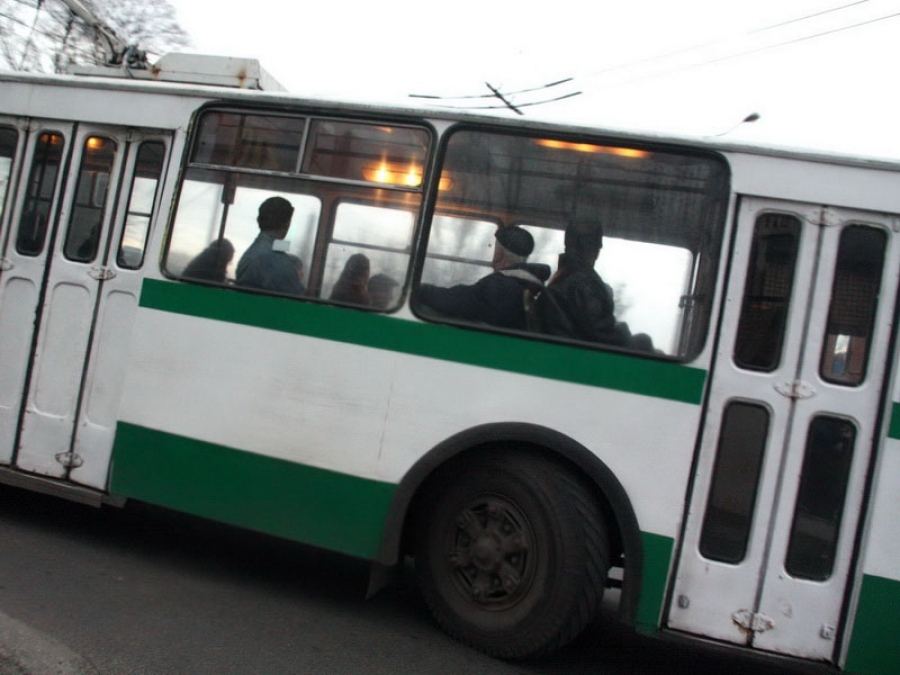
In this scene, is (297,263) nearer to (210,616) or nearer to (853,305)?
(210,616)

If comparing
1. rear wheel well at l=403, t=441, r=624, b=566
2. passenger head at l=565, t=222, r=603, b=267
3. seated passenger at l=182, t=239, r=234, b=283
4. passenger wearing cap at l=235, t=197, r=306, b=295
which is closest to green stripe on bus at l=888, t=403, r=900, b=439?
rear wheel well at l=403, t=441, r=624, b=566

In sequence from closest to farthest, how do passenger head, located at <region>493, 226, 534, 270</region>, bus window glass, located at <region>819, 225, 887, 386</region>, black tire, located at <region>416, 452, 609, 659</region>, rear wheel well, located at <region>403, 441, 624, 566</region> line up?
1. bus window glass, located at <region>819, 225, 887, 386</region>
2. black tire, located at <region>416, 452, 609, 659</region>
3. rear wheel well, located at <region>403, 441, 624, 566</region>
4. passenger head, located at <region>493, 226, 534, 270</region>

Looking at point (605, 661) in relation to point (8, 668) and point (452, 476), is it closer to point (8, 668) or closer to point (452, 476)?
point (452, 476)

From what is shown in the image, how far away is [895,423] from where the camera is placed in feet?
13.1

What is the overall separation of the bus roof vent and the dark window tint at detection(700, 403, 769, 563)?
3429 mm

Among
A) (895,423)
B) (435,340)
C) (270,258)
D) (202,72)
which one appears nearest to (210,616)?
(435,340)

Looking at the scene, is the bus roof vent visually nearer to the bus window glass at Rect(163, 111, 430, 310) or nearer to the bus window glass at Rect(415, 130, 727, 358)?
the bus window glass at Rect(163, 111, 430, 310)

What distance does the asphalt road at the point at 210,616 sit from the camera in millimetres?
3893

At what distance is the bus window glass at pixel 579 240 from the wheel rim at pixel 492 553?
949mm

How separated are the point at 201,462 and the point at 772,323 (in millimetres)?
3102

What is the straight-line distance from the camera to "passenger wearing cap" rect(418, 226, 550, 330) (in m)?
4.52

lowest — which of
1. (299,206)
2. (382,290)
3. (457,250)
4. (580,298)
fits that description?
(382,290)

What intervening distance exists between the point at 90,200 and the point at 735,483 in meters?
4.04

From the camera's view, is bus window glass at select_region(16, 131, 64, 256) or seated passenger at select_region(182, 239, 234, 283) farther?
bus window glass at select_region(16, 131, 64, 256)
